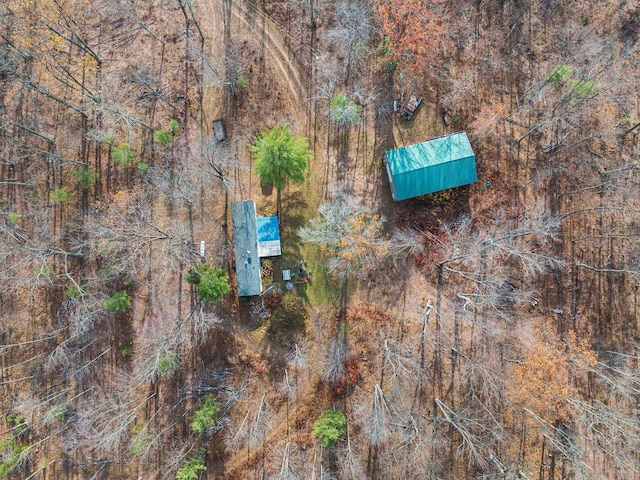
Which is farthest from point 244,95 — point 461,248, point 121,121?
point 461,248

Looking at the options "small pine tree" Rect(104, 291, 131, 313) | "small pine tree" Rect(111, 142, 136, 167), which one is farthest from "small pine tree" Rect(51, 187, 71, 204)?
"small pine tree" Rect(104, 291, 131, 313)

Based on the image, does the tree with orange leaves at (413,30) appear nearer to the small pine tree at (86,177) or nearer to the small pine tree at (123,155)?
the small pine tree at (123,155)

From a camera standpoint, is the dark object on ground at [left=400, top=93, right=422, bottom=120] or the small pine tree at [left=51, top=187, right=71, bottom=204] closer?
the small pine tree at [left=51, top=187, right=71, bottom=204]

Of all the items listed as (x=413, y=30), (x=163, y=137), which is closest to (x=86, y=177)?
(x=163, y=137)

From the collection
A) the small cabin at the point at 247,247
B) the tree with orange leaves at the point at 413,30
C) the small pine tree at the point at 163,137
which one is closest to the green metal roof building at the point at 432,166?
the tree with orange leaves at the point at 413,30

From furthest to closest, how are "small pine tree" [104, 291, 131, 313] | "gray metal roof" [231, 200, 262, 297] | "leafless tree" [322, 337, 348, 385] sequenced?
1. "leafless tree" [322, 337, 348, 385]
2. "gray metal roof" [231, 200, 262, 297]
3. "small pine tree" [104, 291, 131, 313]

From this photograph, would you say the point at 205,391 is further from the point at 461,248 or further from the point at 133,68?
the point at 133,68

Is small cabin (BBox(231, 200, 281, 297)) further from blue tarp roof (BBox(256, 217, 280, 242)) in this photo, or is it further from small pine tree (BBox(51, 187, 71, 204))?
small pine tree (BBox(51, 187, 71, 204))
